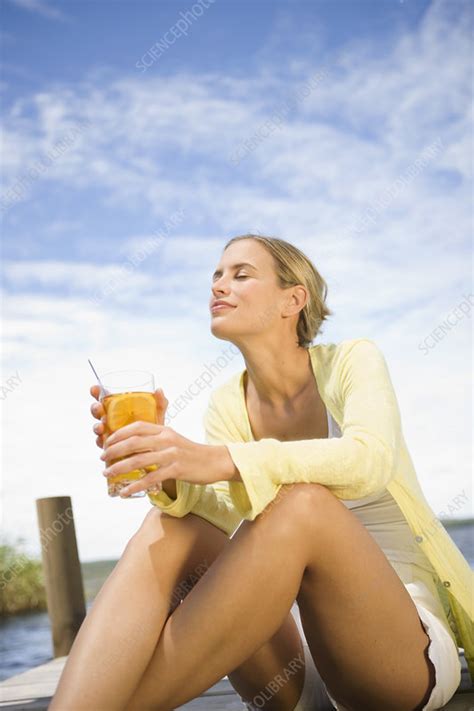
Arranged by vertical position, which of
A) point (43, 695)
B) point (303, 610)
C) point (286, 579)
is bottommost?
point (43, 695)

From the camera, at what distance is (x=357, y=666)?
6.29 ft

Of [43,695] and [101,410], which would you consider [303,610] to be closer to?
[101,410]

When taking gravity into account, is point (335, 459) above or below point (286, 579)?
above

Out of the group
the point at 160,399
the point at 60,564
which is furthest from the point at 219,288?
the point at 60,564

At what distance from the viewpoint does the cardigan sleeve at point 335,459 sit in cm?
175

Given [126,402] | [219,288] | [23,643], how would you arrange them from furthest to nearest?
[23,643] < [219,288] < [126,402]

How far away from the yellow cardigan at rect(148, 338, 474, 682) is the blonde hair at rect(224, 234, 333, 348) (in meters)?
0.11

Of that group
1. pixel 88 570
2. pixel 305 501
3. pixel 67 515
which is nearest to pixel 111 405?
pixel 305 501

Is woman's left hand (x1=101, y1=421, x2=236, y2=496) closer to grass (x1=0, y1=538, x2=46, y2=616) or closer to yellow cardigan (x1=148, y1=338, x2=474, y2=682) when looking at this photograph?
yellow cardigan (x1=148, y1=338, x2=474, y2=682)

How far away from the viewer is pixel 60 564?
187 inches

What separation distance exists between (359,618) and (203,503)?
→ 0.53 meters

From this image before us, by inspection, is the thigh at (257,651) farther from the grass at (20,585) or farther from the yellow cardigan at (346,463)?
the grass at (20,585)

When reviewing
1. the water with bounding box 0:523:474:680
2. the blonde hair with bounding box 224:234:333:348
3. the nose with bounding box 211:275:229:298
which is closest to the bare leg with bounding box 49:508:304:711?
the nose with bounding box 211:275:229:298

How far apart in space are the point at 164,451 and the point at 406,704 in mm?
975
